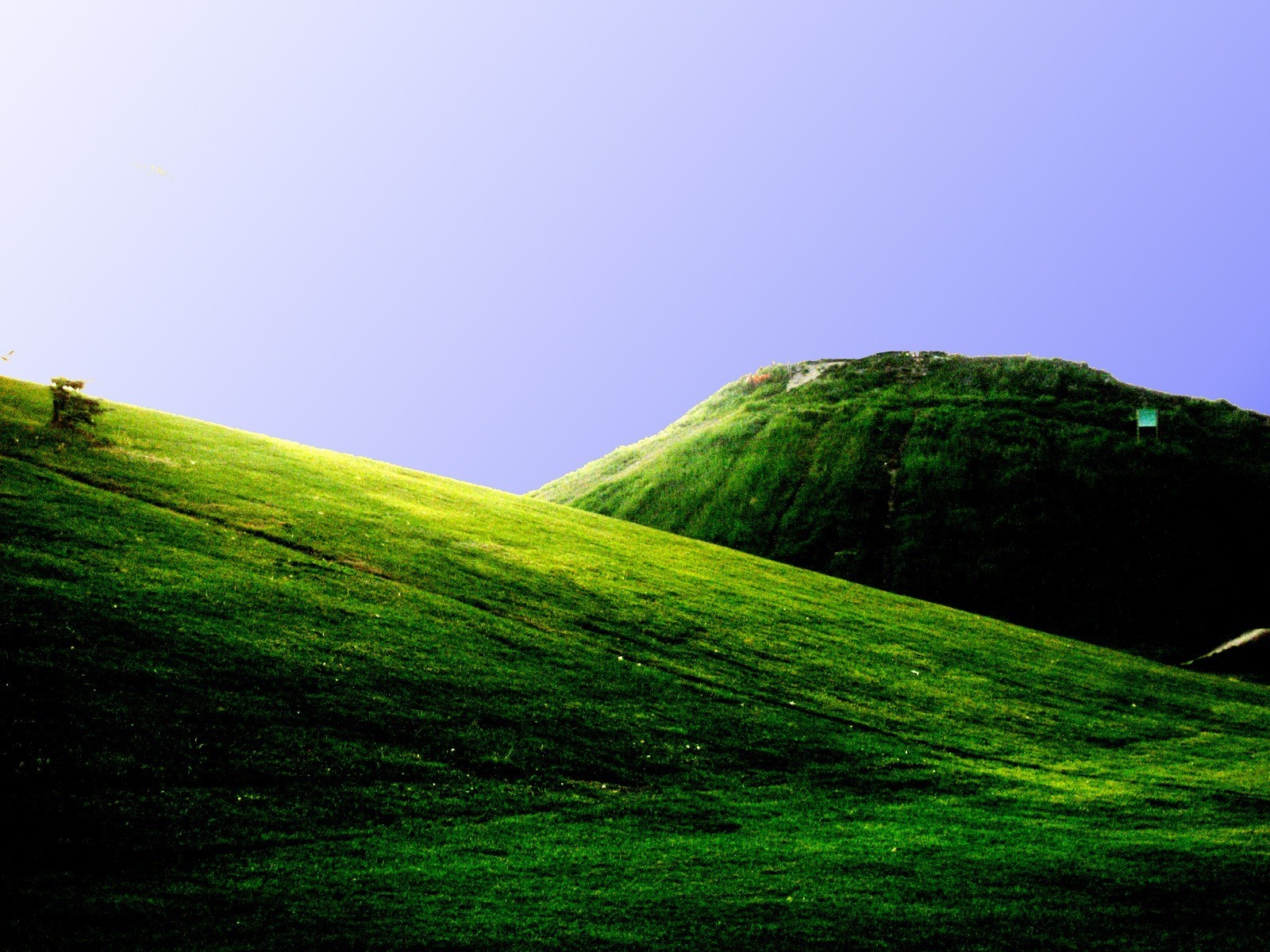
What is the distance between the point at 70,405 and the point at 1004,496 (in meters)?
64.4

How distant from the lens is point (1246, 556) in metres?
64.6

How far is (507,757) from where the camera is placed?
22.5 m

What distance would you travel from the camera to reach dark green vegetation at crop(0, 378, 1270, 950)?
619 inches

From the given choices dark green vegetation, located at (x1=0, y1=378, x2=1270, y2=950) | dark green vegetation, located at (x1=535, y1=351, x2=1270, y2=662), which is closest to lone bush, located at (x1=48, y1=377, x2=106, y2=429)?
dark green vegetation, located at (x1=0, y1=378, x2=1270, y2=950)

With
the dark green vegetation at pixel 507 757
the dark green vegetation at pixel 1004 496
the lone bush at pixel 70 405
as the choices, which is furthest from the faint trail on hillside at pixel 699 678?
the dark green vegetation at pixel 1004 496

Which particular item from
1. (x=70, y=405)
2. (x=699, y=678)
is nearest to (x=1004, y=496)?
(x=699, y=678)

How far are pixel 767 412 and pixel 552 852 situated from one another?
76.1 meters

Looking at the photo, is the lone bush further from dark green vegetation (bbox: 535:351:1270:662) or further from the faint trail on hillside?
dark green vegetation (bbox: 535:351:1270:662)

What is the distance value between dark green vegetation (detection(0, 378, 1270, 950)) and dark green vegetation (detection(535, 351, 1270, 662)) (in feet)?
70.7

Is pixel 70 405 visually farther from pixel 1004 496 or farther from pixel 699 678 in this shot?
pixel 1004 496

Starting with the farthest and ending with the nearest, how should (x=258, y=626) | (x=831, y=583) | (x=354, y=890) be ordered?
(x=831, y=583) → (x=258, y=626) → (x=354, y=890)

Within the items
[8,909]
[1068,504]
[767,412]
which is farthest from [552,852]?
[767,412]

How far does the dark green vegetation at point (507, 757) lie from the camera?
15.7 metres

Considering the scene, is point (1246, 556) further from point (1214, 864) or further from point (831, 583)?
point (1214, 864)
